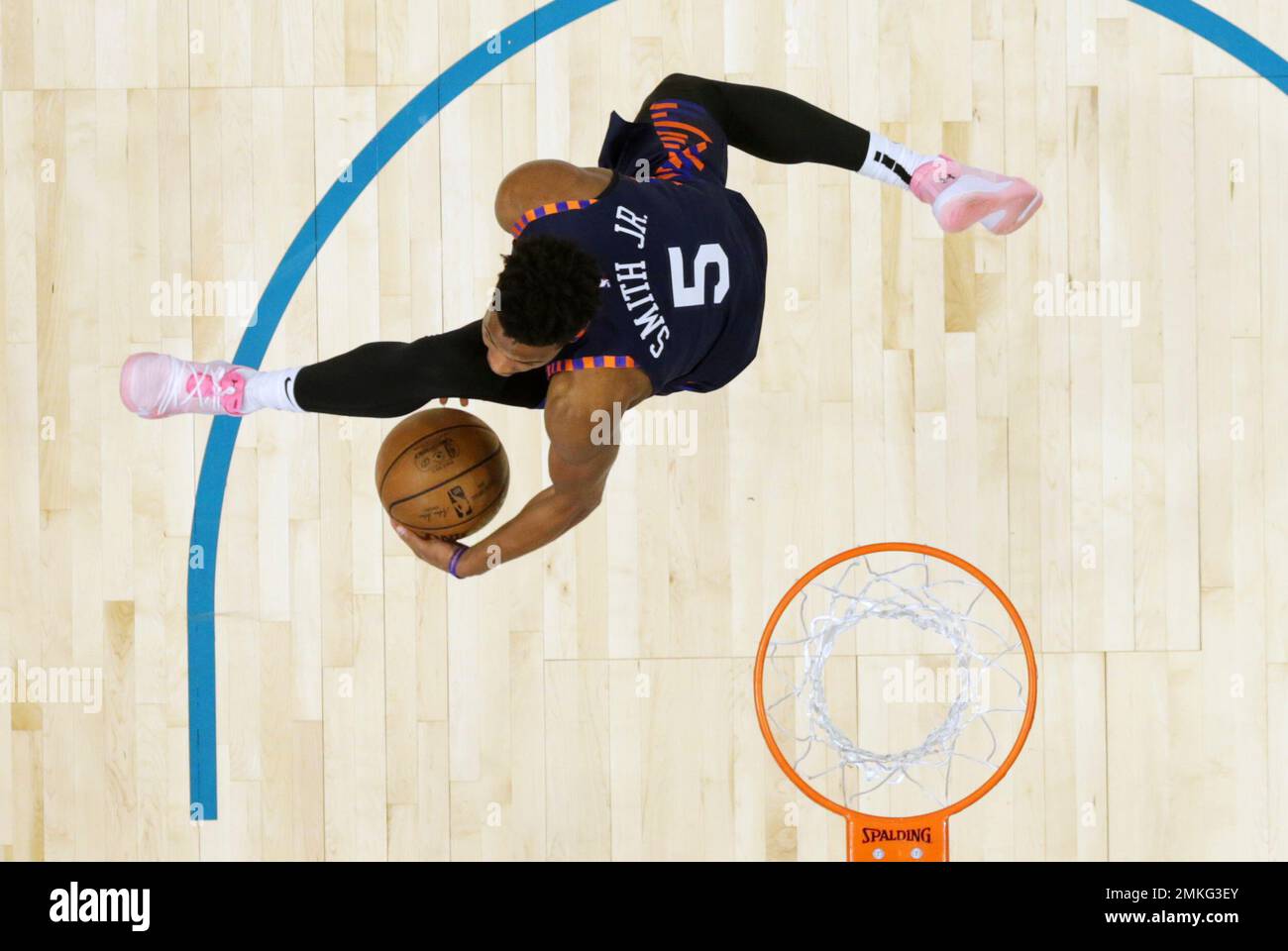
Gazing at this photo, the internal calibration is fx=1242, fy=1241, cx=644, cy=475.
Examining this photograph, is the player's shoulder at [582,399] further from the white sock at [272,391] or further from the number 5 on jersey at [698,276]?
the white sock at [272,391]

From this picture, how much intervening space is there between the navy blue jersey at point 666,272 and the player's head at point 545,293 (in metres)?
0.10

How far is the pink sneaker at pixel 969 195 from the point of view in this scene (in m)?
3.45

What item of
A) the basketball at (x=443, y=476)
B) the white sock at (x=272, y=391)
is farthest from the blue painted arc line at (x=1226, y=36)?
the white sock at (x=272, y=391)

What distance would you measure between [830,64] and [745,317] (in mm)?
1500

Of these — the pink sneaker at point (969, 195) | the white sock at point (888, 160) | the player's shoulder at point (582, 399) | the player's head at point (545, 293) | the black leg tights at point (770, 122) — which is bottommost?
the player's shoulder at point (582, 399)

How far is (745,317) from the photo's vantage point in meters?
3.09

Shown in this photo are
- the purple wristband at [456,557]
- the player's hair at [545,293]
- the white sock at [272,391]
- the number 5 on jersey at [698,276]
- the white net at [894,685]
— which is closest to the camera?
the player's hair at [545,293]

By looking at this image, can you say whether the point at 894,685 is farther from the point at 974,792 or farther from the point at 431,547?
the point at 431,547

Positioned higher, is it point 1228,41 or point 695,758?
point 1228,41

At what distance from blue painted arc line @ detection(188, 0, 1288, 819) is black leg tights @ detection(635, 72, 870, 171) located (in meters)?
1.04

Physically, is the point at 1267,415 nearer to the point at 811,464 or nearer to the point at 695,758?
the point at 811,464

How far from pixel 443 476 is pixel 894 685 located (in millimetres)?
1724
